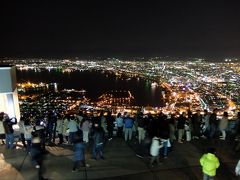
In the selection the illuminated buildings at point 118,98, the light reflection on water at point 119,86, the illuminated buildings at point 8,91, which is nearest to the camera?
the illuminated buildings at point 8,91

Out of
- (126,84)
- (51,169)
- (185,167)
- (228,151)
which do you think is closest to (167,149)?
(185,167)

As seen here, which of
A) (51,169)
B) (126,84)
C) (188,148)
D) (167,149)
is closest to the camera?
(51,169)

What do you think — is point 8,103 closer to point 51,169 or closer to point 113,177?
point 51,169

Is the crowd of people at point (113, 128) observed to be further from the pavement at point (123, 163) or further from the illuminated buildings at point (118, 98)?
the illuminated buildings at point (118, 98)

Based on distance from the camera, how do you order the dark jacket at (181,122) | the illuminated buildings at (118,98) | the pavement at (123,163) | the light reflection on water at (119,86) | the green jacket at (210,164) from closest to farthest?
1. the green jacket at (210,164)
2. the pavement at (123,163)
3. the dark jacket at (181,122)
4. the illuminated buildings at (118,98)
5. the light reflection on water at (119,86)

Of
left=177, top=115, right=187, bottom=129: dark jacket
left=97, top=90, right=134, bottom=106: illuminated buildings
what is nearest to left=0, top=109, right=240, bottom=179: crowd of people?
left=177, top=115, right=187, bottom=129: dark jacket

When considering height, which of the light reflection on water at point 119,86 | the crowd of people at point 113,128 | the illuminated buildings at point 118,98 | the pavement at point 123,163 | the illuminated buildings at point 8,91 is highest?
the illuminated buildings at point 8,91

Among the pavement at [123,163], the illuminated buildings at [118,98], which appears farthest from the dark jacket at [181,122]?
the illuminated buildings at [118,98]

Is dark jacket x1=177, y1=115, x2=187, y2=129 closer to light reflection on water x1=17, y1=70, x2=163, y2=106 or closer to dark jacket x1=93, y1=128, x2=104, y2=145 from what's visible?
dark jacket x1=93, y1=128, x2=104, y2=145

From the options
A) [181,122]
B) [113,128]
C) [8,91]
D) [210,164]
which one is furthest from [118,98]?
[210,164]
